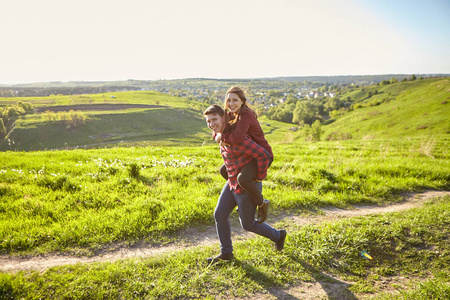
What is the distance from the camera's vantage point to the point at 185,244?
485 centimetres

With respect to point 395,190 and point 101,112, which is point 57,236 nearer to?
point 395,190

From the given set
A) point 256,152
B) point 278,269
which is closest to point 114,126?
point 256,152

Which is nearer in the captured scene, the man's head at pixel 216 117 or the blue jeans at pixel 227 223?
the man's head at pixel 216 117

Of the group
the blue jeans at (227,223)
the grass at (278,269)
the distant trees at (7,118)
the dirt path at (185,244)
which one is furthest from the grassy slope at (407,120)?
the distant trees at (7,118)

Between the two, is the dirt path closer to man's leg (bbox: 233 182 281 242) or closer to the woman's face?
man's leg (bbox: 233 182 281 242)

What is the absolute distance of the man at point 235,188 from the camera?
3.80 metres

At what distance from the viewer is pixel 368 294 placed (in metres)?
3.60

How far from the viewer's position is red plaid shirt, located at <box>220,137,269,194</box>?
147 inches

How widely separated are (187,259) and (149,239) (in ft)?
3.80

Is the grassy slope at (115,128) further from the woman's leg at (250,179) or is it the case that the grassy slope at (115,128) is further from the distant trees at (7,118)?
the woman's leg at (250,179)

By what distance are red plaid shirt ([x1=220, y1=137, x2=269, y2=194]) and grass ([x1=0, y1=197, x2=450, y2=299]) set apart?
5.01ft

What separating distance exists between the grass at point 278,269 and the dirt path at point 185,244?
29 cm

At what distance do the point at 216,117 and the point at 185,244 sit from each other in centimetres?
290

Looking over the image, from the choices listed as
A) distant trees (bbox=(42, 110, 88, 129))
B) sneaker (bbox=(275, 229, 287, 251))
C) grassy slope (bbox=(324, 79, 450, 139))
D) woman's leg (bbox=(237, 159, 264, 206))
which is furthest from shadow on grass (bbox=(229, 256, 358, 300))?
distant trees (bbox=(42, 110, 88, 129))
